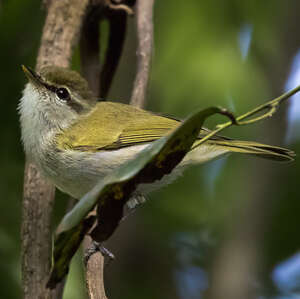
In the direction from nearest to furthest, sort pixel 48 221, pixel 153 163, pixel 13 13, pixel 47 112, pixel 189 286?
pixel 153 163 < pixel 48 221 < pixel 47 112 < pixel 13 13 < pixel 189 286

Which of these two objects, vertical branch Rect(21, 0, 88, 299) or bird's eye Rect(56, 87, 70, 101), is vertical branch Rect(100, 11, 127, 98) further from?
bird's eye Rect(56, 87, 70, 101)

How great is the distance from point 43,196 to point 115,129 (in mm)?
623

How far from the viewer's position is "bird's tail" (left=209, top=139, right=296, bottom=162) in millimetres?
3101

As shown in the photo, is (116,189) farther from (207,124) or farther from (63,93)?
(207,124)

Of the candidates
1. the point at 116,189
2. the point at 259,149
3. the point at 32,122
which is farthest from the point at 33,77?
the point at 116,189

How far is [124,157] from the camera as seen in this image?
338cm

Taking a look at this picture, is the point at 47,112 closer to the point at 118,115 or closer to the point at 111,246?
the point at 118,115

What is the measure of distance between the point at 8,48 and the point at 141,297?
6.67 ft

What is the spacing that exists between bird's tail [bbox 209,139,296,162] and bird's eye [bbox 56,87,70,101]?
1.01 meters

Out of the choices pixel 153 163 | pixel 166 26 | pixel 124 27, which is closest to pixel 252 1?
pixel 166 26

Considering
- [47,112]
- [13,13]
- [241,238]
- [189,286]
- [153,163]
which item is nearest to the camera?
[153,163]

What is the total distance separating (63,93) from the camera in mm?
3676

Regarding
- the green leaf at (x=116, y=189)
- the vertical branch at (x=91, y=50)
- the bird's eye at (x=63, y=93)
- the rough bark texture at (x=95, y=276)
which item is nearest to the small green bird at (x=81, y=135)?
the bird's eye at (x=63, y=93)

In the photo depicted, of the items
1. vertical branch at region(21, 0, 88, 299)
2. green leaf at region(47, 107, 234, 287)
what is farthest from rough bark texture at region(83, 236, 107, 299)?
green leaf at region(47, 107, 234, 287)
